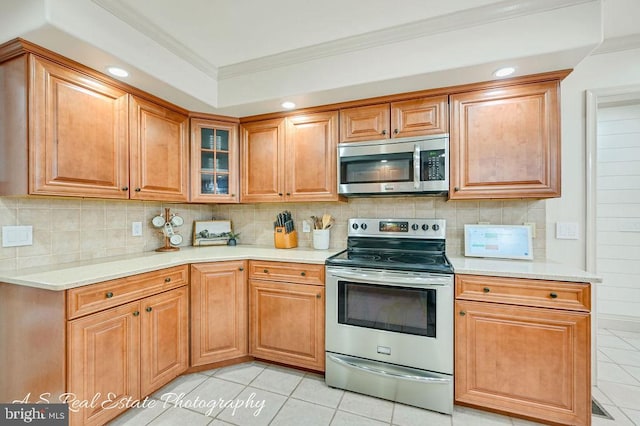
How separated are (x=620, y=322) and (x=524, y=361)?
2.26 m

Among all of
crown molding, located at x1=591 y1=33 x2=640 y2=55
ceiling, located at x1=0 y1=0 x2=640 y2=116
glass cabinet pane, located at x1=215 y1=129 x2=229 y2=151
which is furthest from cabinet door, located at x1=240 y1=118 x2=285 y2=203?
crown molding, located at x1=591 y1=33 x2=640 y2=55

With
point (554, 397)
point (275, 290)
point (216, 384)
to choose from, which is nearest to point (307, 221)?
point (275, 290)

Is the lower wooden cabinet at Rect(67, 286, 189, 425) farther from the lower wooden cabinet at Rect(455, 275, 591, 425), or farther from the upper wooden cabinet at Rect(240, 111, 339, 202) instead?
the lower wooden cabinet at Rect(455, 275, 591, 425)

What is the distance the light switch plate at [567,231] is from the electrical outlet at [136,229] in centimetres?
331

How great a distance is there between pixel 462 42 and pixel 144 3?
1.90m

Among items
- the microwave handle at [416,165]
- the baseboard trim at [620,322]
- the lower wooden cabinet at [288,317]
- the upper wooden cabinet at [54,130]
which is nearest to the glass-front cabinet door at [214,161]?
the upper wooden cabinet at [54,130]

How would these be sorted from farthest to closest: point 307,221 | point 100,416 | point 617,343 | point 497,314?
point 307,221, point 617,343, point 497,314, point 100,416

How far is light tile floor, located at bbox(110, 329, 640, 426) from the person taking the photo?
1.70 m

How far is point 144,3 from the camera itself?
64.7 inches

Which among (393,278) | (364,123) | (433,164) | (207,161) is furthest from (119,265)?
(433,164)

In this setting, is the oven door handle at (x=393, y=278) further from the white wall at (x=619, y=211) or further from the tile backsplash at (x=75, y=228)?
the white wall at (x=619, y=211)

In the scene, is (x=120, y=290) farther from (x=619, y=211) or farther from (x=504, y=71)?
(x=619, y=211)

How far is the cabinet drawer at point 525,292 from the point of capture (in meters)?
1.57

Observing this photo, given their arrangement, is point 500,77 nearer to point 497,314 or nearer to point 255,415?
point 497,314
